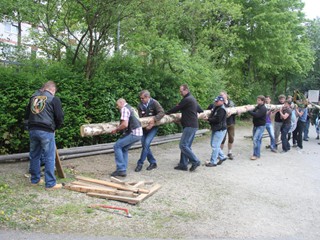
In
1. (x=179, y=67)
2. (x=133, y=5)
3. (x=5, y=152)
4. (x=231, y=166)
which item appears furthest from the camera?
(x=179, y=67)

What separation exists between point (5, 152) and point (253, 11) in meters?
20.8

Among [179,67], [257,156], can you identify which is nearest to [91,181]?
[257,156]

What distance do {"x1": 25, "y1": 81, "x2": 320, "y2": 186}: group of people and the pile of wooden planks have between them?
490mm

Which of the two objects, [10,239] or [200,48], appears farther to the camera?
[200,48]

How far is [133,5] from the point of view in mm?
10859

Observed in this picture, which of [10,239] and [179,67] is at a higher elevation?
[179,67]

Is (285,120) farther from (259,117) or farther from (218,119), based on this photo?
(218,119)

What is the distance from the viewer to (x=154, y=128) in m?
8.69

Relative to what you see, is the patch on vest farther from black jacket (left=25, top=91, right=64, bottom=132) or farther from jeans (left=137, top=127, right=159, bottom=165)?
jeans (left=137, top=127, right=159, bottom=165)

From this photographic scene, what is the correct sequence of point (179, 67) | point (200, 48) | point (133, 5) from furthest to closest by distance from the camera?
1. point (200, 48)
2. point (179, 67)
3. point (133, 5)

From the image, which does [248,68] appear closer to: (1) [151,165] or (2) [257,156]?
(2) [257,156]

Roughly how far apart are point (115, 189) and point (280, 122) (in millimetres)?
7924

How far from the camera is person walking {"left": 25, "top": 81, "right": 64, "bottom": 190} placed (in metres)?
6.46

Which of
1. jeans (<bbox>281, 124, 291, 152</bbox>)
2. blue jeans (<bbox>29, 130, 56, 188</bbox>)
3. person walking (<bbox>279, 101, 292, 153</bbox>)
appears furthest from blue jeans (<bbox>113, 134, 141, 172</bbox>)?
jeans (<bbox>281, 124, 291, 152</bbox>)
